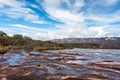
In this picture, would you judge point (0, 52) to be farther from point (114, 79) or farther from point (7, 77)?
point (114, 79)

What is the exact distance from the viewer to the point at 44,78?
2423 centimetres

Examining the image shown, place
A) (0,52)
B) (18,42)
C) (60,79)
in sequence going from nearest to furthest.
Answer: (60,79), (0,52), (18,42)

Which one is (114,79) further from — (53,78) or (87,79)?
(53,78)

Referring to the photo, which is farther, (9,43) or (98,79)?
(9,43)

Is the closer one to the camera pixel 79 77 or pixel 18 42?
pixel 79 77

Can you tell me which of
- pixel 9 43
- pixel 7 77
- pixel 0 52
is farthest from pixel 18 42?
pixel 7 77

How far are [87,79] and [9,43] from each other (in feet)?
369

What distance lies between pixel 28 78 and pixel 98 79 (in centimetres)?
904

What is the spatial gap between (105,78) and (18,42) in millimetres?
122704

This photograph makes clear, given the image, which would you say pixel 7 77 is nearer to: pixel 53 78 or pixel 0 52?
pixel 53 78

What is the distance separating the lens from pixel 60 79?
23.6 m

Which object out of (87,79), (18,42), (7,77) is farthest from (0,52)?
(18,42)

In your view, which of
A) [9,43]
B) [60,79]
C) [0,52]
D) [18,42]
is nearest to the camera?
[60,79]

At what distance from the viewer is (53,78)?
79.3ft
